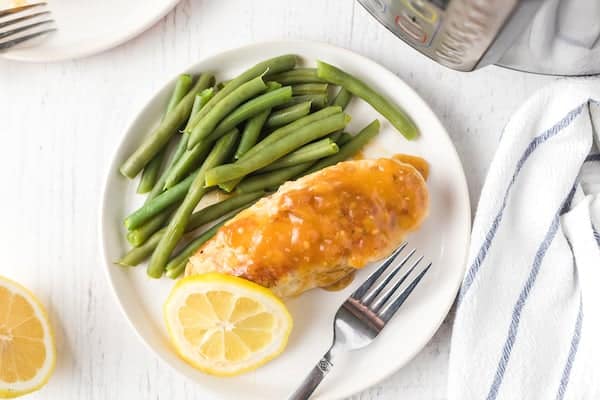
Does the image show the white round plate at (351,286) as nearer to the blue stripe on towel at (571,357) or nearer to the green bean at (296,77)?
the green bean at (296,77)

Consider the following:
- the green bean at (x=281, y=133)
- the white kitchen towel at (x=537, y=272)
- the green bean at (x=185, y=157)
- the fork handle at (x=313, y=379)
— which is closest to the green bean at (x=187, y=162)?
the green bean at (x=185, y=157)

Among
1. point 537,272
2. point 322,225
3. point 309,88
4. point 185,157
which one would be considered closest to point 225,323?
point 322,225

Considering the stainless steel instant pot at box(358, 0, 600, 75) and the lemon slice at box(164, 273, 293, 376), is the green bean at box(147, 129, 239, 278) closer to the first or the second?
the lemon slice at box(164, 273, 293, 376)

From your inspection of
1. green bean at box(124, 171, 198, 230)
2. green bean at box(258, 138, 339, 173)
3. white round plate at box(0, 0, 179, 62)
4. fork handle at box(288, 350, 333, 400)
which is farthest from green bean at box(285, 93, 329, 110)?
fork handle at box(288, 350, 333, 400)

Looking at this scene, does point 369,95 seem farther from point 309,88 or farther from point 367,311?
point 367,311

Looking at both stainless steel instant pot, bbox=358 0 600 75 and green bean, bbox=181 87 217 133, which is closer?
stainless steel instant pot, bbox=358 0 600 75
